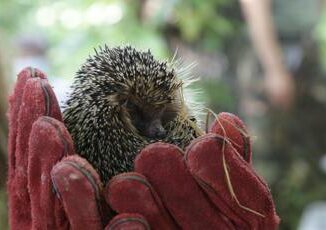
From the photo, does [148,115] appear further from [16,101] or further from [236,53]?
[236,53]

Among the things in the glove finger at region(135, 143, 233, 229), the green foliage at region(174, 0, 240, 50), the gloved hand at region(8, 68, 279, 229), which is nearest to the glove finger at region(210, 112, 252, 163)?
the gloved hand at region(8, 68, 279, 229)

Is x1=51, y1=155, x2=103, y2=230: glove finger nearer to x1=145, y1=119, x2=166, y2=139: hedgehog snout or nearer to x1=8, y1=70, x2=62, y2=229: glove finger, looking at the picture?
x1=8, y1=70, x2=62, y2=229: glove finger

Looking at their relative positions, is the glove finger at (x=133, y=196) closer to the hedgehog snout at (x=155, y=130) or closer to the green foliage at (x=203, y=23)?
the hedgehog snout at (x=155, y=130)

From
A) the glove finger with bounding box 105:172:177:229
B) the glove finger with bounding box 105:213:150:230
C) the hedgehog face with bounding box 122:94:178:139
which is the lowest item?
the glove finger with bounding box 105:213:150:230

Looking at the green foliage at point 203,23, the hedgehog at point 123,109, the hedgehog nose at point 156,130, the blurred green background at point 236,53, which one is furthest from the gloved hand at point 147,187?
the green foliage at point 203,23

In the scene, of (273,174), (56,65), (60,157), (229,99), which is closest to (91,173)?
(60,157)

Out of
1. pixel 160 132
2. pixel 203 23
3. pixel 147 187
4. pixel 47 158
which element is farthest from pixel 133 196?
pixel 203 23
